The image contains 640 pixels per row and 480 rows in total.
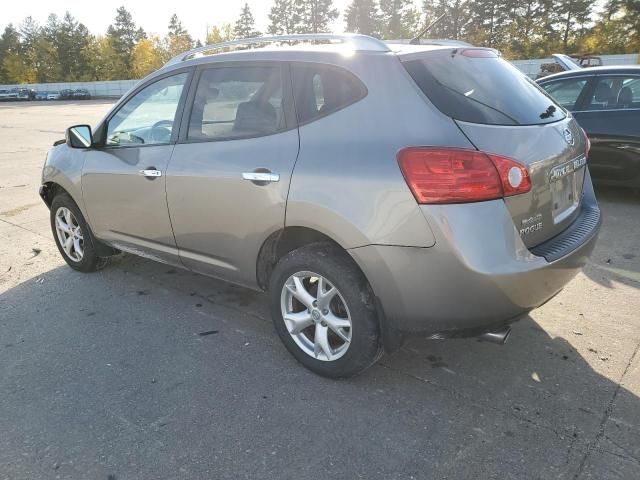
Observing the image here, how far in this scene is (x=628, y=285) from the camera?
13.0 ft

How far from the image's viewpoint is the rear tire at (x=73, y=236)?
14.7 feet

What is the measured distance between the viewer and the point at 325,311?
2.85m

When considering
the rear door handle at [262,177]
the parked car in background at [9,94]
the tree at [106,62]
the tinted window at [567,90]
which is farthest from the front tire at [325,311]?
the tree at [106,62]

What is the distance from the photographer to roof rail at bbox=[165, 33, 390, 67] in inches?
108

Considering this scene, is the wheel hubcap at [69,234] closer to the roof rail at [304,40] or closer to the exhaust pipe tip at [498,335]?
the roof rail at [304,40]

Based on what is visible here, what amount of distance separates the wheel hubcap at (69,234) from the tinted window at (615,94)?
5754 mm

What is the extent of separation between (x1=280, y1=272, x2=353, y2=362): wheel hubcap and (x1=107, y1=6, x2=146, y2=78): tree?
3234 inches

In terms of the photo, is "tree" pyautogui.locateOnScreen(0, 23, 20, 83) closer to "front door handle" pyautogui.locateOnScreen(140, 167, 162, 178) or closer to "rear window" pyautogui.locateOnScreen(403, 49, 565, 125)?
"front door handle" pyautogui.locateOnScreen(140, 167, 162, 178)

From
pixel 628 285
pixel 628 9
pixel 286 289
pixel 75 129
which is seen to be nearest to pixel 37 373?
pixel 286 289

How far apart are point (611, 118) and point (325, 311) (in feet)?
16.1

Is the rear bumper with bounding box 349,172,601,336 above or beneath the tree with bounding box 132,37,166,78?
above

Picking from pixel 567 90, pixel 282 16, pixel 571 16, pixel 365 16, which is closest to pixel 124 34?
pixel 282 16

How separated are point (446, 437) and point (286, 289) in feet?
3.81

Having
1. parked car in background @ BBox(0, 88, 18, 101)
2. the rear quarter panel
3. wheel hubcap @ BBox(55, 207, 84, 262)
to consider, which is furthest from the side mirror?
parked car in background @ BBox(0, 88, 18, 101)
